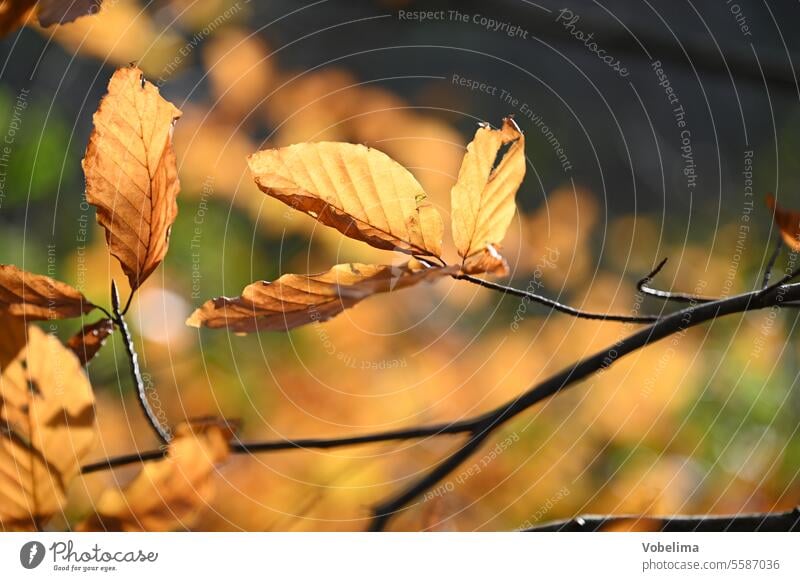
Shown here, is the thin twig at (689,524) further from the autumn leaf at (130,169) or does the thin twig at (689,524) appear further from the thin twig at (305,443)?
the autumn leaf at (130,169)

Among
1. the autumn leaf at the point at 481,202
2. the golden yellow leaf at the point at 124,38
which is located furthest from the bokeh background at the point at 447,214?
the autumn leaf at the point at 481,202

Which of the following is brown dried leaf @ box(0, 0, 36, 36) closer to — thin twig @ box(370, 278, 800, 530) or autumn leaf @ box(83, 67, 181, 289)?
autumn leaf @ box(83, 67, 181, 289)

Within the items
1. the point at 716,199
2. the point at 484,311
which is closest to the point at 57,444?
the point at 484,311

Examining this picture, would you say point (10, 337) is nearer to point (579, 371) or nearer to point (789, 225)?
point (579, 371)

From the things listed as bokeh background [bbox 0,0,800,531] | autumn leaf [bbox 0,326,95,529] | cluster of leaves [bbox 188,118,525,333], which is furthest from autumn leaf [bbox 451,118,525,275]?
autumn leaf [bbox 0,326,95,529]

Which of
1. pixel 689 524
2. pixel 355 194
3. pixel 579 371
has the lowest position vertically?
pixel 689 524

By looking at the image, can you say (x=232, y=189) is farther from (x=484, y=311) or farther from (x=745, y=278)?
(x=745, y=278)
